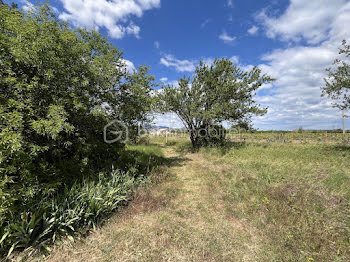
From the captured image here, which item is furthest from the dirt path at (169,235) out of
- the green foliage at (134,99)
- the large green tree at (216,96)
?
the large green tree at (216,96)

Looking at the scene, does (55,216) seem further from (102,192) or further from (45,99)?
(45,99)

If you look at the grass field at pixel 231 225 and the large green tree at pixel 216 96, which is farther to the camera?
the large green tree at pixel 216 96

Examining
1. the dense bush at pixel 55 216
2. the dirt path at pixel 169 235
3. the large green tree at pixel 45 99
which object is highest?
the large green tree at pixel 45 99

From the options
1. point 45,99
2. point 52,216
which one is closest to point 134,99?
point 45,99

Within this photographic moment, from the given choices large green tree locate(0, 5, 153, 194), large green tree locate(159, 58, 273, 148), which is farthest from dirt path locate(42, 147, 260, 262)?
large green tree locate(159, 58, 273, 148)

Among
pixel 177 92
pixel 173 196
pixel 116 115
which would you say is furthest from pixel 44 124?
pixel 177 92

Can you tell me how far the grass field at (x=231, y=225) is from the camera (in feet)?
7.87

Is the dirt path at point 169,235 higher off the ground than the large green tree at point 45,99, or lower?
lower

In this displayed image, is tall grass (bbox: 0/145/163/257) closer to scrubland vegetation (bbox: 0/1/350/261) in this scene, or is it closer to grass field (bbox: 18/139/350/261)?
scrubland vegetation (bbox: 0/1/350/261)

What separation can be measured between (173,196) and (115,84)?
4389 mm

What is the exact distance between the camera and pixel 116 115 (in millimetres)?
5328

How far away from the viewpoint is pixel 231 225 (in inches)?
124

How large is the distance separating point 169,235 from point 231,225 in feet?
4.49

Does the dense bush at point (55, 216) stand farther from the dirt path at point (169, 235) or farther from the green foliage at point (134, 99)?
the green foliage at point (134, 99)
